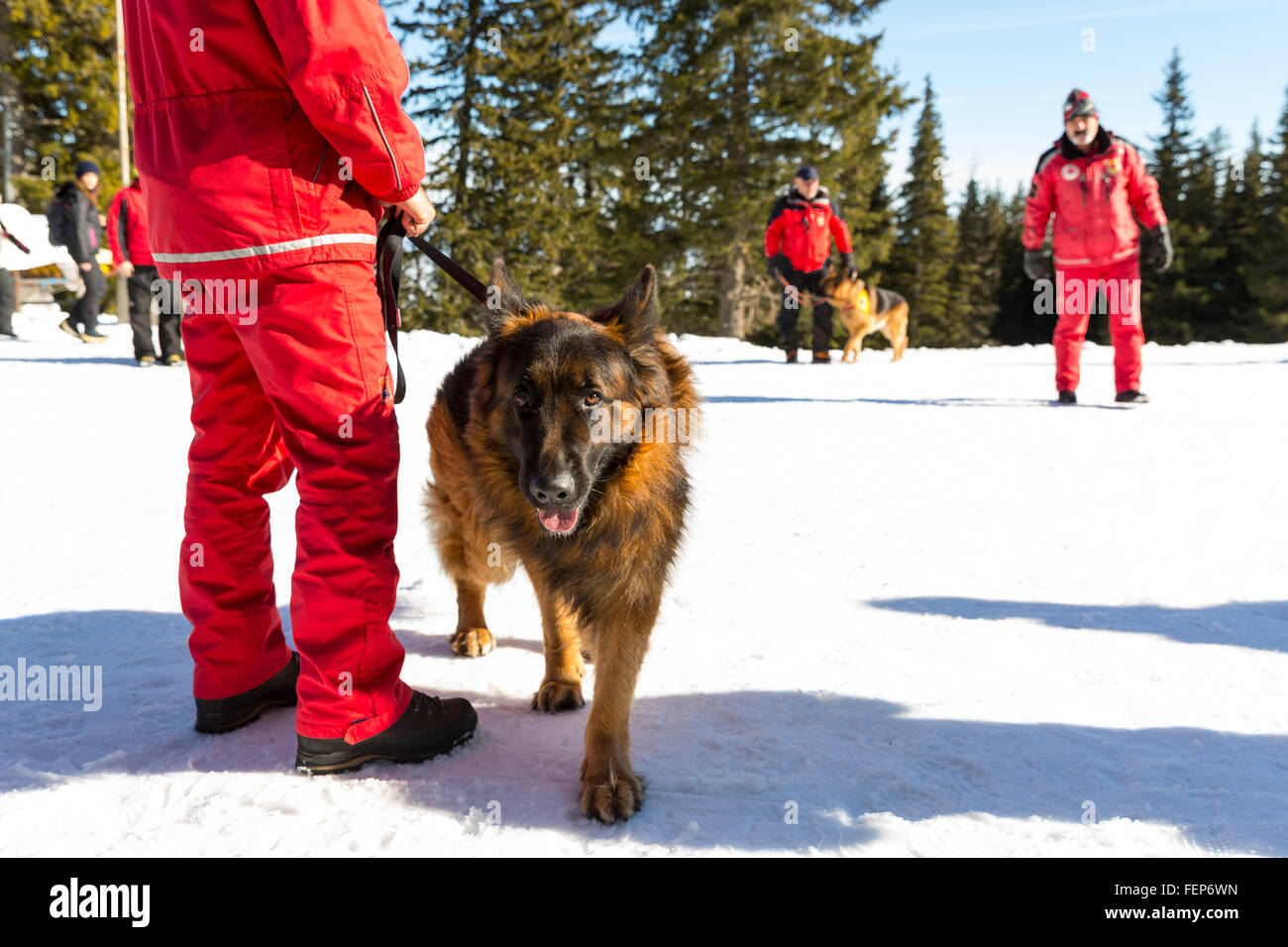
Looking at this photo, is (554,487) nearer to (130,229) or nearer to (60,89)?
(130,229)

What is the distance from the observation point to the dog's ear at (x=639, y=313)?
252cm

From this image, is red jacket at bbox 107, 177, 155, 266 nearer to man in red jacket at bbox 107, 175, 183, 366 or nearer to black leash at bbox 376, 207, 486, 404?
man in red jacket at bbox 107, 175, 183, 366

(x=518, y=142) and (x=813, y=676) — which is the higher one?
(x=518, y=142)

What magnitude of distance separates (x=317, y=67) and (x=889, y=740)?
240cm

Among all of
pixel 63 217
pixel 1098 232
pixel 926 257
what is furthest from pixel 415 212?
pixel 926 257

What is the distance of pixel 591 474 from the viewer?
7.53ft

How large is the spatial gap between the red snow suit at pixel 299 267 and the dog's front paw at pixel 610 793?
64 centimetres

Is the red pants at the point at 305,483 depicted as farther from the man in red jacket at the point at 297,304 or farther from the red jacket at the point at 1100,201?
the red jacket at the point at 1100,201

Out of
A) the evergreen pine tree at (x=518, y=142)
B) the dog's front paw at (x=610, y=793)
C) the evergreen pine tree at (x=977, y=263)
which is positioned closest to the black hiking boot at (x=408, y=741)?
the dog's front paw at (x=610, y=793)

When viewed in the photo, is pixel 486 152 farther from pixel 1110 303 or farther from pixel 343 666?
pixel 343 666

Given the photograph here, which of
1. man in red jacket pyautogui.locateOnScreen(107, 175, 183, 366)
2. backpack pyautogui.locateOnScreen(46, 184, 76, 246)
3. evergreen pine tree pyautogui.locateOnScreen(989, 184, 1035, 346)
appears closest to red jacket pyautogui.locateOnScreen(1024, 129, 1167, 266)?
man in red jacket pyautogui.locateOnScreen(107, 175, 183, 366)

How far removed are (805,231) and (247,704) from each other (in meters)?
12.6

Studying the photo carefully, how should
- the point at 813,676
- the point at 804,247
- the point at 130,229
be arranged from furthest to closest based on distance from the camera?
the point at 804,247
the point at 130,229
the point at 813,676
